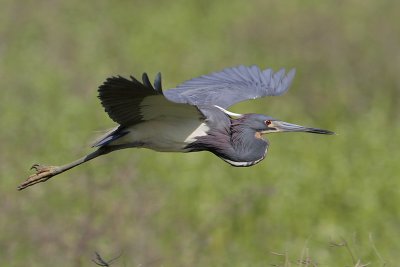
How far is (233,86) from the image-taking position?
773 centimetres

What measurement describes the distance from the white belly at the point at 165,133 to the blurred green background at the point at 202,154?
624mm

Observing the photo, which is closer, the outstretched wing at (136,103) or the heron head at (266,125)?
the outstretched wing at (136,103)

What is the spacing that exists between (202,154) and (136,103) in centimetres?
398

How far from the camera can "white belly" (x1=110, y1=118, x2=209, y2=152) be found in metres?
6.59

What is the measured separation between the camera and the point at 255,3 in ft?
48.4

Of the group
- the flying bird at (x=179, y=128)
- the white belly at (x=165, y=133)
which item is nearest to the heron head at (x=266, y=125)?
the flying bird at (x=179, y=128)

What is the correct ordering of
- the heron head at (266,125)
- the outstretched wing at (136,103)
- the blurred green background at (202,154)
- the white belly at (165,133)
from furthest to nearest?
the blurred green background at (202,154), the heron head at (266,125), the white belly at (165,133), the outstretched wing at (136,103)

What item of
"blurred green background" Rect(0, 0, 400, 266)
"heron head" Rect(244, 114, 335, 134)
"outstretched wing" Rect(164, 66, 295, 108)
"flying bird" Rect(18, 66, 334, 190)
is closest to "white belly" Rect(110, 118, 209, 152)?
"flying bird" Rect(18, 66, 334, 190)

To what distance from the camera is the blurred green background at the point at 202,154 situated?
8008 mm

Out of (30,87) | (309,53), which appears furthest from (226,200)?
(309,53)

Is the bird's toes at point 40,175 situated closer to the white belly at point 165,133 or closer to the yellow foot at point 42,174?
the yellow foot at point 42,174

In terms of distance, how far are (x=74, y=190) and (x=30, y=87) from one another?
303 centimetres

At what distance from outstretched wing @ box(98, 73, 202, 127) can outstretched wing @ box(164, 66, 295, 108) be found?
660 mm

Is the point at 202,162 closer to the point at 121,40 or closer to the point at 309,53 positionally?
the point at 309,53
